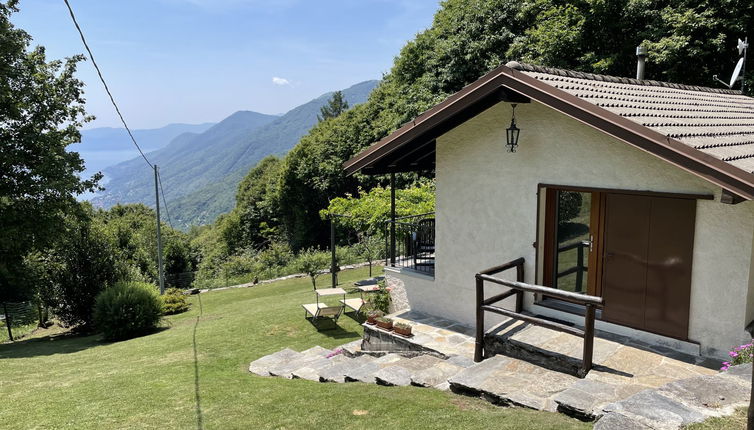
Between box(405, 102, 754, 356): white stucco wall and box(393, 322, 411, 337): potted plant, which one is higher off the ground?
box(405, 102, 754, 356): white stucco wall

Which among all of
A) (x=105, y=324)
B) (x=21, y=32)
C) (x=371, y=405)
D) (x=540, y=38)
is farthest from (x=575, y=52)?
(x=21, y=32)

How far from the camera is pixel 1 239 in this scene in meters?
16.5

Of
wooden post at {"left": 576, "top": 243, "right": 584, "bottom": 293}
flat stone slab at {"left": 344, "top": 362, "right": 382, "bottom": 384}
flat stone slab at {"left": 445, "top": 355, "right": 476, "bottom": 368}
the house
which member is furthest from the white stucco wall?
flat stone slab at {"left": 344, "top": 362, "right": 382, "bottom": 384}

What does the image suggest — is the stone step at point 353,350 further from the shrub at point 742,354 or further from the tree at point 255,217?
the tree at point 255,217

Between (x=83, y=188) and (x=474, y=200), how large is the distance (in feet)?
56.8

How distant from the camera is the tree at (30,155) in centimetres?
1700

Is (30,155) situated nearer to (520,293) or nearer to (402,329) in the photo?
(402,329)

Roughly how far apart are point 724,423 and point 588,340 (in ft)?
6.86

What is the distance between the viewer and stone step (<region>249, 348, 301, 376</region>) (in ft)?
29.0

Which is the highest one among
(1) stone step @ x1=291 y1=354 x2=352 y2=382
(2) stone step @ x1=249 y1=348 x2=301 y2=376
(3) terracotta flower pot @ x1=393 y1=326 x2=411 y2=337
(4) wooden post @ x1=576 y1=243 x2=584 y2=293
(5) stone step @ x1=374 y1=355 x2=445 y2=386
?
(4) wooden post @ x1=576 y1=243 x2=584 y2=293

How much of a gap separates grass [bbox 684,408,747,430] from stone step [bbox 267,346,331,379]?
20.2 ft

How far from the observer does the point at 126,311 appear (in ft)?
47.6

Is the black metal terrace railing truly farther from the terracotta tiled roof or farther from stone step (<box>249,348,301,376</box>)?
the terracotta tiled roof

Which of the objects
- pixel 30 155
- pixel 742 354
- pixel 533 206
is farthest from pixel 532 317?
pixel 30 155
